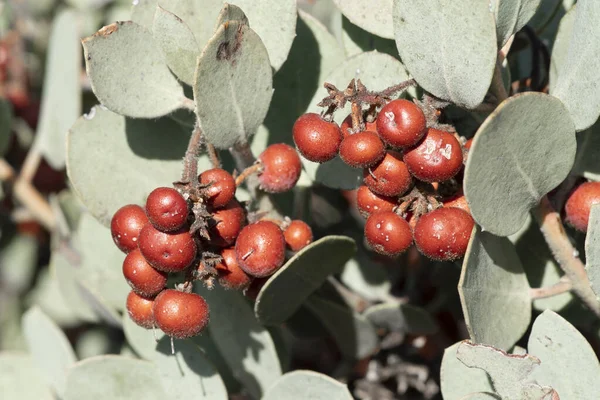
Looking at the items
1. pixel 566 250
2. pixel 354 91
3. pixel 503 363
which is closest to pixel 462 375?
pixel 503 363

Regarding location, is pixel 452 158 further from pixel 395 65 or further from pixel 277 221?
pixel 277 221

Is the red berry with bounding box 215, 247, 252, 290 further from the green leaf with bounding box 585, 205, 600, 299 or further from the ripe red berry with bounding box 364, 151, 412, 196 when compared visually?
the green leaf with bounding box 585, 205, 600, 299

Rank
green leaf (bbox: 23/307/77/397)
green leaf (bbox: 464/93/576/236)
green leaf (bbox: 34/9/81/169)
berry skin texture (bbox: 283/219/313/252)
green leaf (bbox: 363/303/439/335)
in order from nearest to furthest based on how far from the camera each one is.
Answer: green leaf (bbox: 464/93/576/236) → berry skin texture (bbox: 283/219/313/252) → green leaf (bbox: 363/303/439/335) → green leaf (bbox: 23/307/77/397) → green leaf (bbox: 34/9/81/169)

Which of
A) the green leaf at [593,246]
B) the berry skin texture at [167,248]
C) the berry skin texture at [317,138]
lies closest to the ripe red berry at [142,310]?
the berry skin texture at [167,248]

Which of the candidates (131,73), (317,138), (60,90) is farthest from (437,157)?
(60,90)

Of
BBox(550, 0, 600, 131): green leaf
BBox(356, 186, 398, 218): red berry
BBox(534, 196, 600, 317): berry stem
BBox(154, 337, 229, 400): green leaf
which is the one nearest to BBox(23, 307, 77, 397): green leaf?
BBox(154, 337, 229, 400): green leaf
